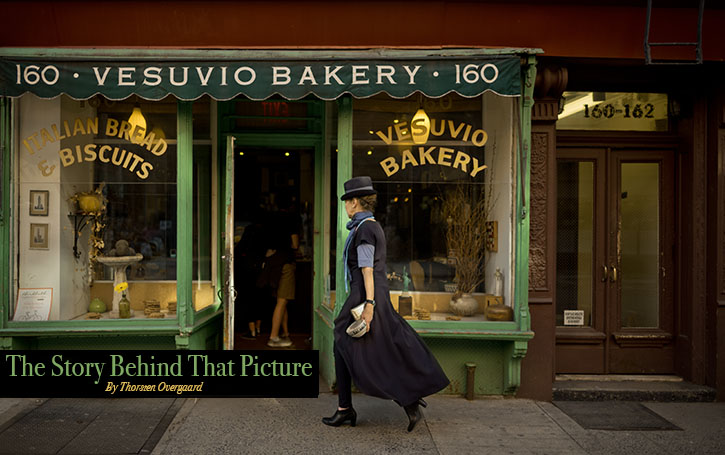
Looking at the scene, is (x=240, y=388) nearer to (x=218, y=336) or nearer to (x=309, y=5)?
(x=218, y=336)

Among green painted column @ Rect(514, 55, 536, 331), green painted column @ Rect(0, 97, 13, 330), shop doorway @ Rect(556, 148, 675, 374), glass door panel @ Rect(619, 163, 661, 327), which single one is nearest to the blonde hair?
green painted column @ Rect(514, 55, 536, 331)

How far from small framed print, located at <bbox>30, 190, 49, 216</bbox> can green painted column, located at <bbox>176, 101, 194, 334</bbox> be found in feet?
4.70

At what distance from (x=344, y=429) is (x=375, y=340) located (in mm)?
886

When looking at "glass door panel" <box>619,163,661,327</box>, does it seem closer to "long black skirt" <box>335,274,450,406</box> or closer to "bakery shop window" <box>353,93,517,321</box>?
"bakery shop window" <box>353,93,517,321</box>

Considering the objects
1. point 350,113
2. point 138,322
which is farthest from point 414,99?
point 138,322

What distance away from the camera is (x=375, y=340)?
197 inches

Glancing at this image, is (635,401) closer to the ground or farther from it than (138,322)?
closer to the ground

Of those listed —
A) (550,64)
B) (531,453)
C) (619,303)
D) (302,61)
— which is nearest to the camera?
(531,453)

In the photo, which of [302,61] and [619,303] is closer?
[302,61]

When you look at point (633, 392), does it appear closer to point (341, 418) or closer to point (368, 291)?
point (341, 418)

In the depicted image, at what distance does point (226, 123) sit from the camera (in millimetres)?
7074

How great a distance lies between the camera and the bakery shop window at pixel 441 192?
6305 mm

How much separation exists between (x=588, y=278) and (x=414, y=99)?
2.82m

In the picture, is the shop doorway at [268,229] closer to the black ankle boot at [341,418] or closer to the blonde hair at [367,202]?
the blonde hair at [367,202]
